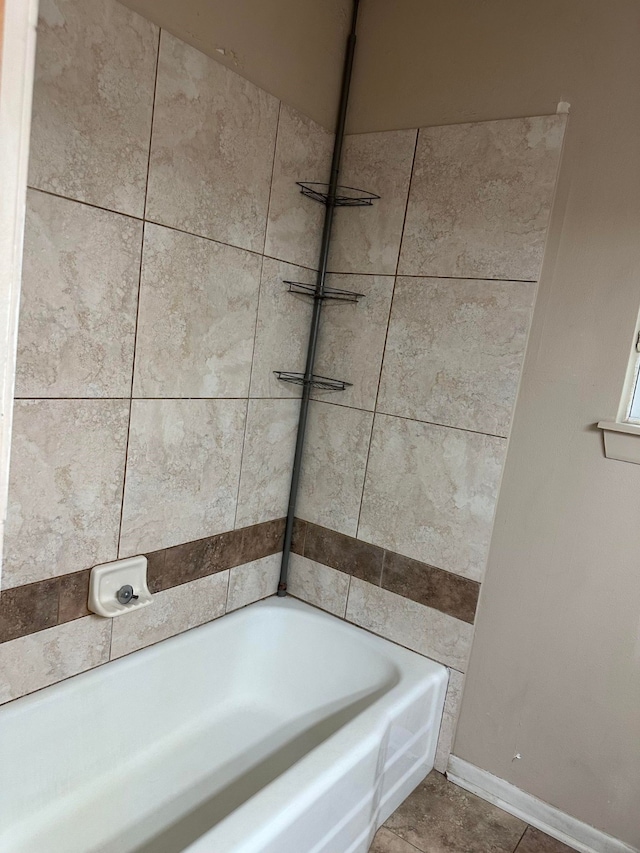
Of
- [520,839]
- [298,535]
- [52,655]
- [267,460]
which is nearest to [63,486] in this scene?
[52,655]

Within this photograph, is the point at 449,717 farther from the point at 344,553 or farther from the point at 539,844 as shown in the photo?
the point at 344,553

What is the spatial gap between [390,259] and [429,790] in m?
1.66

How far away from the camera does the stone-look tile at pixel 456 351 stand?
5.88ft

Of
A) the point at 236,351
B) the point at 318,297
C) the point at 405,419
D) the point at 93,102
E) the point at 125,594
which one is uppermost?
the point at 93,102

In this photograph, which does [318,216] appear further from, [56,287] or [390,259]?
[56,287]

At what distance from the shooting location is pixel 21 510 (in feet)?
4.66

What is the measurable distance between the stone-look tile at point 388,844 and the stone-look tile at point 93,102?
5.79 feet

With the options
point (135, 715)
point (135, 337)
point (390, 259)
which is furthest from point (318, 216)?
point (135, 715)

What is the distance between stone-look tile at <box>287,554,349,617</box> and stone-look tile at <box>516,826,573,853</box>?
2.72 feet

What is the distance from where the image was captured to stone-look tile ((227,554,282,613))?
209 cm

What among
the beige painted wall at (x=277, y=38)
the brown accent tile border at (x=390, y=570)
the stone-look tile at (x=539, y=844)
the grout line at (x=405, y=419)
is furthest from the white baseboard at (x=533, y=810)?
the beige painted wall at (x=277, y=38)

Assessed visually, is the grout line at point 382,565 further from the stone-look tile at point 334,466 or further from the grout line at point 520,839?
the grout line at point 520,839

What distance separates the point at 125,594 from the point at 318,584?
0.77 metres

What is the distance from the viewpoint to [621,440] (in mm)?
1622
